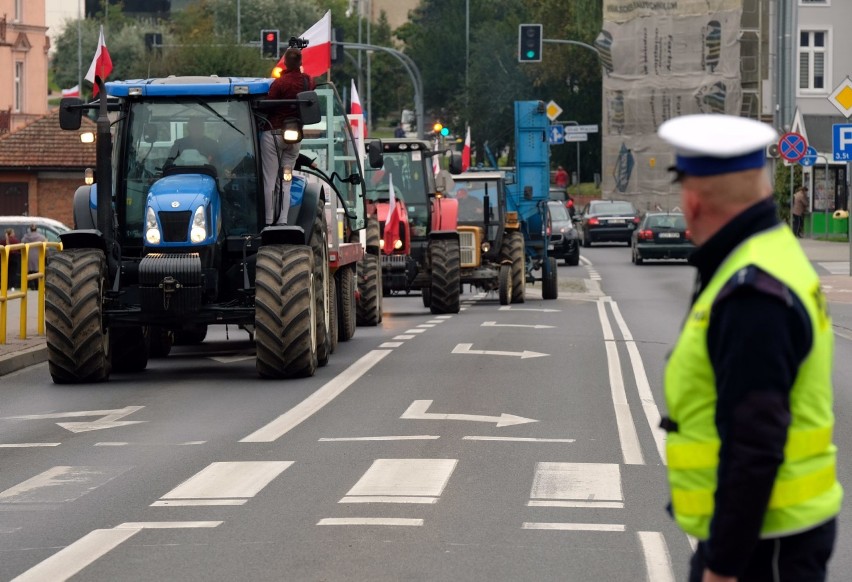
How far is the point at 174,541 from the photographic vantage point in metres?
8.02

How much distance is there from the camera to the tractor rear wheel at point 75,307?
50.2 feet

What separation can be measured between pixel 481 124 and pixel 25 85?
32606mm

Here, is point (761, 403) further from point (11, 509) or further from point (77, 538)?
point (11, 509)

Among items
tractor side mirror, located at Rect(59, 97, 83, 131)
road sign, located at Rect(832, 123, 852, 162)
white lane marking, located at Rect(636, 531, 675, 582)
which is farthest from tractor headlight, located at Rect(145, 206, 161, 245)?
road sign, located at Rect(832, 123, 852, 162)

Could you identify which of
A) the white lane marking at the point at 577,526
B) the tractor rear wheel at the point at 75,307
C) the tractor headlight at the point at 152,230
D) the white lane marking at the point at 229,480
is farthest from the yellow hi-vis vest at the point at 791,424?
the tractor headlight at the point at 152,230

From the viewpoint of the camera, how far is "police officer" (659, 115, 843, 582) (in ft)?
11.7

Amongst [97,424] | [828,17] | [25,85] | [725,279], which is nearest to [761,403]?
[725,279]

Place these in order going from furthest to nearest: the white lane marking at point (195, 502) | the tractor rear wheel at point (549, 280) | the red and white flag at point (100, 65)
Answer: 1. the tractor rear wheel at point (549, 280)
2. the red and white flag at point (100, 65)
3. the white lane marking at point (195, 502)

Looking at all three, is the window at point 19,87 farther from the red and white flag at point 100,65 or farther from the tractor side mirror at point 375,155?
the red and white flag at point 100,65

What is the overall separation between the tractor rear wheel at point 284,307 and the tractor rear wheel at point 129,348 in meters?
1.83

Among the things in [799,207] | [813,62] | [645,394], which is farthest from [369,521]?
[813,62]

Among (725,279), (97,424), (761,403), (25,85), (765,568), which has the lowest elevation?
(97,424)

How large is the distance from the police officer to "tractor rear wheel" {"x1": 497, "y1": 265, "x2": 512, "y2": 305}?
25.7 metres

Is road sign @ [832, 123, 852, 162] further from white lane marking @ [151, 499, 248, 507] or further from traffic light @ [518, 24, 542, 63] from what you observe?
white lane marking @ [151, 499, 248, 507]
